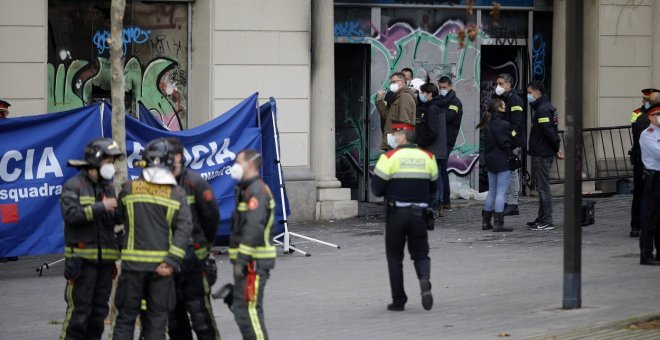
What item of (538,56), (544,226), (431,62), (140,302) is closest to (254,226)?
(140,302)

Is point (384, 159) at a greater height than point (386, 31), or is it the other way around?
point (386, 31)

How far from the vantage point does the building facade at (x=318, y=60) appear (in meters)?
18.4

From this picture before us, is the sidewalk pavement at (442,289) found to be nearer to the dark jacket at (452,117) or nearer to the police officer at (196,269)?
the police officer at (196,269)

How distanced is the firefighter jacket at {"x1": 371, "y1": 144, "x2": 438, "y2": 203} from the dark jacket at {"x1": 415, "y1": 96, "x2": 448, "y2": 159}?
23.8 feet

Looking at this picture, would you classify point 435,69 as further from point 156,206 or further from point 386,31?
point 156,206

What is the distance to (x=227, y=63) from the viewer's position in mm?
18672

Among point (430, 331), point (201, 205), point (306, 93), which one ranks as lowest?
point (430, 331)

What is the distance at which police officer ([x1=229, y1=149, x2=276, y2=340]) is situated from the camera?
9.38 m

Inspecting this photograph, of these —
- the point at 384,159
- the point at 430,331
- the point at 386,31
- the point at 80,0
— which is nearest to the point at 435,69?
the point at 386,31

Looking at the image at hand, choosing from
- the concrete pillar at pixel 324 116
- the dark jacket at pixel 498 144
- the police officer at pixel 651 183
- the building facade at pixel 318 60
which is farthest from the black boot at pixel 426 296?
the concrete pillar at pixel 324 116

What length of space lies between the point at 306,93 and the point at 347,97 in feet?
7.31

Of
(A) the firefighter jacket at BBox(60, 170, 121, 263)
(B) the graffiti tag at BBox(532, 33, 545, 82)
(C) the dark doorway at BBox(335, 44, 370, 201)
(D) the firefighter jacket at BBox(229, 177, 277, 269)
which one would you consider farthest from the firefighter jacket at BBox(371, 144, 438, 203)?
(B) the graffiti tag at BBox(532, 33, 545, 82)

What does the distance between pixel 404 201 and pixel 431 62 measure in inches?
391

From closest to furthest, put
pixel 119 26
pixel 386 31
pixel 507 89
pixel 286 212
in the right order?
pixel 119 26 → pixel 286 212 → pixel 507 89 → pixel 386 31
